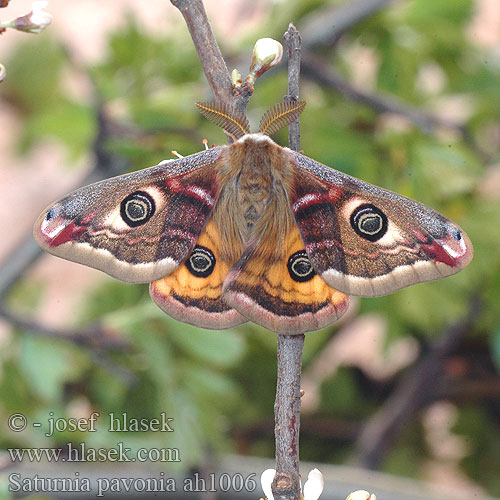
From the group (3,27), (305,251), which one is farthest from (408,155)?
(3,27)

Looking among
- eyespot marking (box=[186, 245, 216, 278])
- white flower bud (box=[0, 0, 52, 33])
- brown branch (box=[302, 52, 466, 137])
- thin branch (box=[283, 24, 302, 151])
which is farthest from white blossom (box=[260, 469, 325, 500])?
brown branch (box=[302, 52, 466, 137])

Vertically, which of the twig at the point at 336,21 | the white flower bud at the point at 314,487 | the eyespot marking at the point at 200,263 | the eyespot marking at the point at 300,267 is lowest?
the white flower bud at the point at 314,487

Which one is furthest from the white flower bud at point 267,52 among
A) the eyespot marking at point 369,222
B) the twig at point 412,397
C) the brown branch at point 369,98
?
the twig at point 412,397

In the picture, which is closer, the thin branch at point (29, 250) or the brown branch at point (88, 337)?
the brown branch at point (88, 337)

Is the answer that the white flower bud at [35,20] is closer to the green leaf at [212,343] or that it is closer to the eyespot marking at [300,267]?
the eyespot marking at [300,267]

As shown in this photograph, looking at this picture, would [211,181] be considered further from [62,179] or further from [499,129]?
[62,179]

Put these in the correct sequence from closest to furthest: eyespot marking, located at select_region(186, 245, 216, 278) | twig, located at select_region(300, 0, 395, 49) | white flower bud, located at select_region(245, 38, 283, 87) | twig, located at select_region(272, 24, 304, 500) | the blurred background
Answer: twig, located at select_region(272, 24, 304, 500), white flower bud, located at select_region(245, 38, 283, 87), eyespot marking, located at select_region(186, 245, 216, 278), the blurred background, twig, located at select_region(300, 0, 395, 49)

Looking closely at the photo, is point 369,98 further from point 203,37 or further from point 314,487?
point 314,487

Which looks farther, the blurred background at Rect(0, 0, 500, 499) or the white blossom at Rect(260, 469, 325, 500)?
the blurred background at Rect(0, 0, 500, 499)

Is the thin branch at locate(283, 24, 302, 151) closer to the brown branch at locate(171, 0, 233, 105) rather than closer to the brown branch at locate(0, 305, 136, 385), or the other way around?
the brown branch at locate(171, 0, 233, 105)
